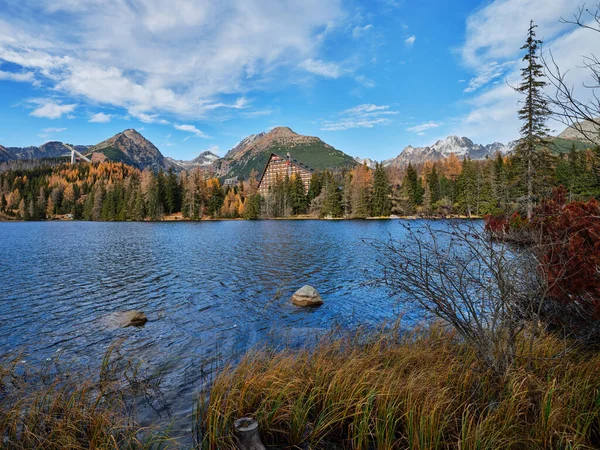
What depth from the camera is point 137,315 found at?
38.8 feet

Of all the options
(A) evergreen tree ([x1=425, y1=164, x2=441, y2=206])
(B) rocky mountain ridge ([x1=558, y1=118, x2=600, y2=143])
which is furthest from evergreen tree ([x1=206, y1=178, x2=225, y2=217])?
(B) rocky mountain ridge ([x1=558, y1=118, x2=600, y2=143])

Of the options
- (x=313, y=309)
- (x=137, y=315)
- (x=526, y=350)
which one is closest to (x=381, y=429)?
(x=526, y=350)

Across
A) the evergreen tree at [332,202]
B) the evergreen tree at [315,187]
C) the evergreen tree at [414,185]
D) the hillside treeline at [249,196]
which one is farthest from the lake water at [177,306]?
the evergreen tree at [315,187]

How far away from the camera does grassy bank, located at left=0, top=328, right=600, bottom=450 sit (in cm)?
374

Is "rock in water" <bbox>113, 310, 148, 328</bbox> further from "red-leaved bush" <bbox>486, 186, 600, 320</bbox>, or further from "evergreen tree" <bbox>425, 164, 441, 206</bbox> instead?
"evergreen tree" <bbox>425, 164, 441, 206</bbox>

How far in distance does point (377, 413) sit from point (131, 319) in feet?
34.0

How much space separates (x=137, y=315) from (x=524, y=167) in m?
38.9

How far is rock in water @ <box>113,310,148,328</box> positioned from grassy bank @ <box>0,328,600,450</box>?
5804mm

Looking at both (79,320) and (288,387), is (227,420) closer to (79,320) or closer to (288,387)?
(288,387)

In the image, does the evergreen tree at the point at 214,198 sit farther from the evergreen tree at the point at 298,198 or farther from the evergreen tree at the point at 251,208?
the evergreen tree at the point at 298,198

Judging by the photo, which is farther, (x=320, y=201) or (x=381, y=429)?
(x=320, y=201)

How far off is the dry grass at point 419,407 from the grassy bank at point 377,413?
2 centimetres

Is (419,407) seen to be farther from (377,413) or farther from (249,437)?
(249,437)

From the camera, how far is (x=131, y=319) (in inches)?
456
